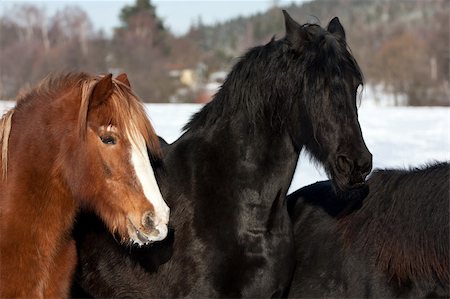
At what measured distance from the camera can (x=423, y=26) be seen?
239 feet

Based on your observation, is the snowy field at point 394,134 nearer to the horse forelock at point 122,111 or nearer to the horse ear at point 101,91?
the horse forelock at point 122,111

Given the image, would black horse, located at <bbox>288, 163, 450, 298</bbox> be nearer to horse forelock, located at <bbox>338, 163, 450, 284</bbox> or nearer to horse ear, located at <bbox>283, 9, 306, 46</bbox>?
horse forelock, located at <bbox>338, 163, 450, 284</bbox>

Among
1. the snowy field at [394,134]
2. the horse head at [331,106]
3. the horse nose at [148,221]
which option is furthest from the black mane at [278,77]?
the snowy field at [394,134]

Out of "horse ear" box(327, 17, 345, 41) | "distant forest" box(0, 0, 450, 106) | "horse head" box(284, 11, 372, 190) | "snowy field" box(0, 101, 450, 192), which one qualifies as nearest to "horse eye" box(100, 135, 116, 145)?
"horse head" box(284, 11, 372, 190)

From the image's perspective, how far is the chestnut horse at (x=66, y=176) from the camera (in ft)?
10.9

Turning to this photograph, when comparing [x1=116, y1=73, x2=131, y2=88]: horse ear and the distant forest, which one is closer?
[x1=116, y1=73, x2=131, y2=88]: horse ear

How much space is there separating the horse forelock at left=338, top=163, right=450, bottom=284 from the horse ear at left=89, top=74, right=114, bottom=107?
5.45 feet

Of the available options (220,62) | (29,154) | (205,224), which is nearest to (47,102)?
(29,154)

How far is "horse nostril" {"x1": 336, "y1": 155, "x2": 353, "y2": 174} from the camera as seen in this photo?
345 cm

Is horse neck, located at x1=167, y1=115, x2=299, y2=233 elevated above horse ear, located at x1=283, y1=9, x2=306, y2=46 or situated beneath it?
situated beneath

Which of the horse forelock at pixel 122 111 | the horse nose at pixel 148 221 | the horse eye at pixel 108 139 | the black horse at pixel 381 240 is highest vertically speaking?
the horse forelock at pixel 122 111

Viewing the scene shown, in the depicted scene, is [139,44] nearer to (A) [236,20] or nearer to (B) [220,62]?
(B) [220,62]

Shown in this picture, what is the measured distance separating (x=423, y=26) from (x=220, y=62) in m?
25.3

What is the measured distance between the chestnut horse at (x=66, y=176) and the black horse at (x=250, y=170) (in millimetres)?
388
